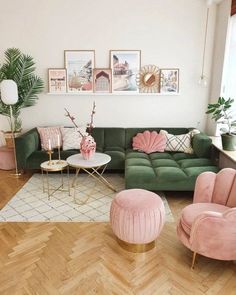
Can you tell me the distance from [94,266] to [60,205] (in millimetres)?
1155

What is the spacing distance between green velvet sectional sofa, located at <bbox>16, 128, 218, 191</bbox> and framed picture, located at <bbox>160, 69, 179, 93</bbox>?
2.30ft

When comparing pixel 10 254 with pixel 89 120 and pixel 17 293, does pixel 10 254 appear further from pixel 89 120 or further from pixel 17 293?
pixel 89 120

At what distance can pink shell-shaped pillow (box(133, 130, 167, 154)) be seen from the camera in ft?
12.7

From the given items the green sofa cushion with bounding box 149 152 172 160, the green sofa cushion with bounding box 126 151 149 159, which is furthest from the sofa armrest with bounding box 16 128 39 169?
the green sofa cushion with bounding box 149 152 172 160

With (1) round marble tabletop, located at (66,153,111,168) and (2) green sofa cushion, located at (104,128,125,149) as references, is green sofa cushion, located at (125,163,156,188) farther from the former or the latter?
(2) green sofa cushion, located at (104,128,125,149)

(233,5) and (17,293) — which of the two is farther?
(233,5)

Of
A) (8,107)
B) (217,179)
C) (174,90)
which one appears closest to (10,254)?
(217,179)

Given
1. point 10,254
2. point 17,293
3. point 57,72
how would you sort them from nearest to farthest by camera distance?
point 17,293 → point 10,254 → point 57,72

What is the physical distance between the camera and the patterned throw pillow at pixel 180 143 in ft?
12.7

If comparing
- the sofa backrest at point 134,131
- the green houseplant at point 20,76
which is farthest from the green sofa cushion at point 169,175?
the green houseplant at point 20,76

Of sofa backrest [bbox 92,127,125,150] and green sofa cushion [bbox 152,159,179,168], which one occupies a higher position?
sofa backrest [bbox 92,127,125,150]

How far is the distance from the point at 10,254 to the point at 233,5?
408 cm

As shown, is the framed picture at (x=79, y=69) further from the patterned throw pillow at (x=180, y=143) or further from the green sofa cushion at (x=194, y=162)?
the green sofa cushion at (x=194, y=162)

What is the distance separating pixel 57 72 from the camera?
4258mm
